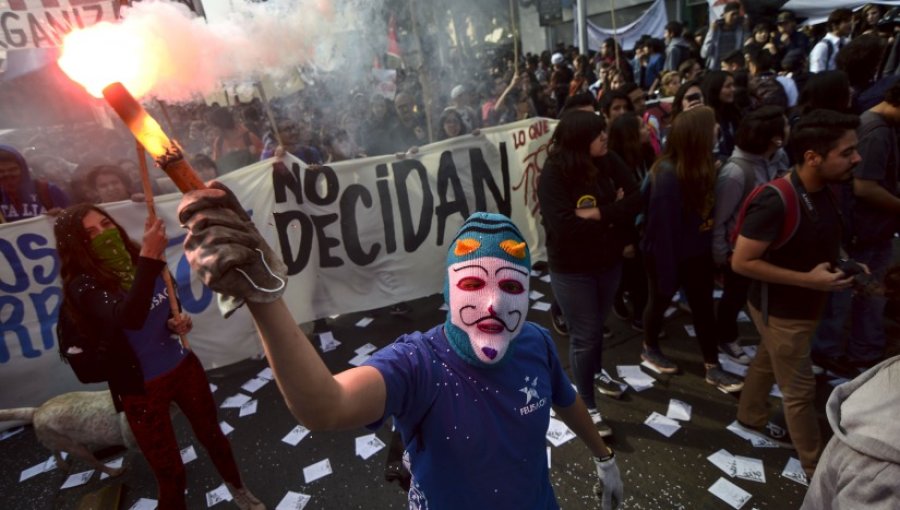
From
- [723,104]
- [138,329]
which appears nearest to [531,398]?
[138,329]

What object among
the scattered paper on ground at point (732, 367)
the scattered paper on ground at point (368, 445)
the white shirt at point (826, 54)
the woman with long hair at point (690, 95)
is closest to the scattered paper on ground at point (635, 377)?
the scattered paper on ground at point (732, 367)

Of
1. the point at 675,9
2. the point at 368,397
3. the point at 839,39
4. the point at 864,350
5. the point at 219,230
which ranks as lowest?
the point at 864,350

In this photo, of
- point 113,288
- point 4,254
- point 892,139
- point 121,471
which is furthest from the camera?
point 4,254

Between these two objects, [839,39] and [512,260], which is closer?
[512,260]

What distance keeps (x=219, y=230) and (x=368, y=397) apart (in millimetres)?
585

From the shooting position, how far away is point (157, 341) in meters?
2.64

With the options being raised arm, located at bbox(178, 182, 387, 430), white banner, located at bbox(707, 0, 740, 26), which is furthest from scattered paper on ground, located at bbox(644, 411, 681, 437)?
white banner, located at bbox(707, 0, 740, 26)

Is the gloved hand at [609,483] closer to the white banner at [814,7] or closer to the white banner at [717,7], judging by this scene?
the white banner at [717,7]

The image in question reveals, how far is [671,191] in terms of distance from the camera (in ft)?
11.5

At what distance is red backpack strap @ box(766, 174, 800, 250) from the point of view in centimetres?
259

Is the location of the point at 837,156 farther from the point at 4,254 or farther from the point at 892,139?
the point at 4,254

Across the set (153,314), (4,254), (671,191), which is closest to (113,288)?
(153,314)

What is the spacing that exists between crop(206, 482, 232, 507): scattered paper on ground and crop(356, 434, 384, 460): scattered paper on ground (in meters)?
0.92

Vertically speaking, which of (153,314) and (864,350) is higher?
(153,314)
